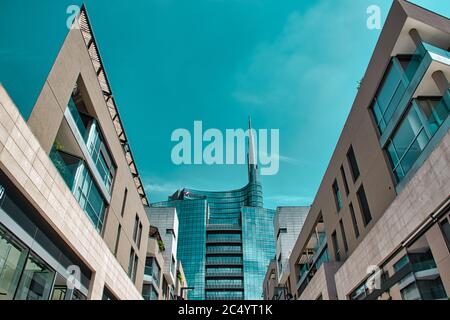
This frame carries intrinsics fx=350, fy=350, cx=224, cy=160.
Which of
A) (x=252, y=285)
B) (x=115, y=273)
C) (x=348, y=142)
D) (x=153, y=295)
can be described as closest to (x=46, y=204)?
(x=115, y=273)

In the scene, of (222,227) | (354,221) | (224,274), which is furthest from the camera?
(222,227)

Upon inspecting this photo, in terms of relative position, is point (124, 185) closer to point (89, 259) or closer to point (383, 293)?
point (89, 259)

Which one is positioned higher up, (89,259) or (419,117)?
(419,117)

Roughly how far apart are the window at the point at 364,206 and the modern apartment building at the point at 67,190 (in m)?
13.7

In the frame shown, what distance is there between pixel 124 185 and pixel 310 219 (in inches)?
606

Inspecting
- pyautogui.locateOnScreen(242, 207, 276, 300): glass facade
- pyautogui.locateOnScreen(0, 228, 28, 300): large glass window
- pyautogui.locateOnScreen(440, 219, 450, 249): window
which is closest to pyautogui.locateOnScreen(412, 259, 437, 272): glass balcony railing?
pyautogui.locateOnScreen(440, 219, 450, 249): window

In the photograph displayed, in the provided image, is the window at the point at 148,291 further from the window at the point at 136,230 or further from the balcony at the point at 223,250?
the balcony at the point at 223,250

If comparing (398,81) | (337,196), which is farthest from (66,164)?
(337,196)

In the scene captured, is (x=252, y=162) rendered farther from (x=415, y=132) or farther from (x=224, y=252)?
(x=415, y=132)

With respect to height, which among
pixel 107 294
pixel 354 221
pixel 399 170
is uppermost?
pixel 354 221

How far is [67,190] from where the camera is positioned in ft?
44.8

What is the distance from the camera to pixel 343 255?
21.2 meters

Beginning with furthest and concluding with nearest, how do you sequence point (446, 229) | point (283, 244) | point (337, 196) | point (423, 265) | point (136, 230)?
1. point (283, 244)
2. point (136, 230)
3. point (337, 196)
4. point (423, 265)
5. point (446, 229)

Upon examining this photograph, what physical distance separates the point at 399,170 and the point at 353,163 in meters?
5.33
